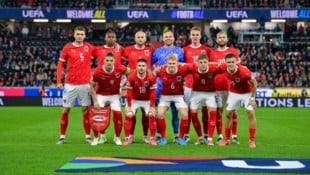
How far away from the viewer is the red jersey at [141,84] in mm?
12453

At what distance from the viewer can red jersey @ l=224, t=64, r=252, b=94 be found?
12.0 meters

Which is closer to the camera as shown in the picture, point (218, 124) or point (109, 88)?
point (109, 88)

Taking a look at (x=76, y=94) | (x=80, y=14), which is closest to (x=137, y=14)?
(x=80, y=14)

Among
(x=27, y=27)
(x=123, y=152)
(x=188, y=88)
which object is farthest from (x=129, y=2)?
(x=123, y=152)

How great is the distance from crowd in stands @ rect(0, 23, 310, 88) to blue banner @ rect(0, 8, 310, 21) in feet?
3.38

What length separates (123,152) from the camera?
10461mm

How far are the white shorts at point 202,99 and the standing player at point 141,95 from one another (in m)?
0.92

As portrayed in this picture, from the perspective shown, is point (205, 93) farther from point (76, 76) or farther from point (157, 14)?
point (157, 14)

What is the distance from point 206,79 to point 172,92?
78 cm

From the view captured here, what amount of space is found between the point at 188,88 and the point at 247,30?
34.0 meters

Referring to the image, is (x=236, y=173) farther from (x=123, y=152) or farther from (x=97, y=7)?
(x=97, y=7)

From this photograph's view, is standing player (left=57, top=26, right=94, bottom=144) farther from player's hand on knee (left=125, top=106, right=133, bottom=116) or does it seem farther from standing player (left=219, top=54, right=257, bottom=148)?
standing player (left=219, top=54, right=257, bottom=148)

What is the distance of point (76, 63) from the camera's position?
12.6 m

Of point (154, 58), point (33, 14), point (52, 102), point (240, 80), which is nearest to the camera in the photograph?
point (240, 80)
